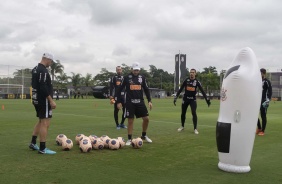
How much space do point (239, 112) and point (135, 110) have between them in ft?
12.4

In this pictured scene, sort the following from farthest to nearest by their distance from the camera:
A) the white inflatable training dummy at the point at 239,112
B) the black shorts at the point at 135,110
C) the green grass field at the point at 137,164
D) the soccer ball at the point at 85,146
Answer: the black shorts at the point at 135,110 < the soccer ball at the point at 85,146 < the white inflatable training dummy at the point at 239,112 < the green grass field at the point at 137,164

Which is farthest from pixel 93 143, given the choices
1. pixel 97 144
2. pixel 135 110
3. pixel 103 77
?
pixel 103 77

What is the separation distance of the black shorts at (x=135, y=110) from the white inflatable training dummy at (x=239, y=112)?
3.36m

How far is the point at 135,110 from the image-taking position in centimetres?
945

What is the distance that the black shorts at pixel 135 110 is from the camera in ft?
30.6

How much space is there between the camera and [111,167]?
6492 mm

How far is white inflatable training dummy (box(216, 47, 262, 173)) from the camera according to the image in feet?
20.2

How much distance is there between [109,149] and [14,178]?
3012mm

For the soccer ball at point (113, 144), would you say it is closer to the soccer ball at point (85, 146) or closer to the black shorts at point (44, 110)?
the soccer ball at point (85, 146)

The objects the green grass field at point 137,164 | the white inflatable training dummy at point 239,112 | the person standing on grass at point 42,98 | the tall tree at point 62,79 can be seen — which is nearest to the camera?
the green grass field at point 137,164

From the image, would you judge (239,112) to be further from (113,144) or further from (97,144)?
(97,144)

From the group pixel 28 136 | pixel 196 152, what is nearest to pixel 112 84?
pixel 28 136

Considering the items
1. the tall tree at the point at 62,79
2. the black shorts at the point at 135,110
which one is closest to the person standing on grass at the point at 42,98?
the black shorts at the point at 135,110

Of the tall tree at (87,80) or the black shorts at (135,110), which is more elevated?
the tall tree at (87,80)
